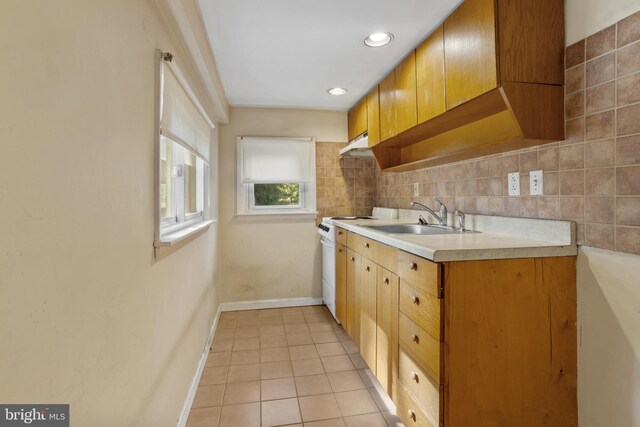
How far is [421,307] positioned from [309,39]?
1.76 m

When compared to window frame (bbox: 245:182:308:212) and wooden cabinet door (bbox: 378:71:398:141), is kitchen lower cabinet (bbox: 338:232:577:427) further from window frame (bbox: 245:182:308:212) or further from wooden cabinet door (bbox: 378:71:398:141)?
window frame (bbox: 245:182:308:212)

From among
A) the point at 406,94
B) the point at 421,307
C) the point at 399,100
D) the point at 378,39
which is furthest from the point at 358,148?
the point at 421,307

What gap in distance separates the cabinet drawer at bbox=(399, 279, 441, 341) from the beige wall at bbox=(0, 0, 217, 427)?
1.11 m

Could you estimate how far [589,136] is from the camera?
128 centimetres

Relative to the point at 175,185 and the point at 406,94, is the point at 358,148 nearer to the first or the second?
the point at 406,94

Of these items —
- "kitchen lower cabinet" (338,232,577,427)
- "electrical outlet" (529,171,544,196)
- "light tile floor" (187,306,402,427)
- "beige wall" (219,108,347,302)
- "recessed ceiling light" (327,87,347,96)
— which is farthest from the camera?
"beige wall" (219,108,347,302)

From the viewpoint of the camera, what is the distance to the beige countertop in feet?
4.16

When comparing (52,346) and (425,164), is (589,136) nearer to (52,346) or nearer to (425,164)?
(425,164)

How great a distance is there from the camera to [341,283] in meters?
2.83

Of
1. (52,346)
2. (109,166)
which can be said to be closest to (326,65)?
(109,166)

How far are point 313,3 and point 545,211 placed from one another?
1.57 meters

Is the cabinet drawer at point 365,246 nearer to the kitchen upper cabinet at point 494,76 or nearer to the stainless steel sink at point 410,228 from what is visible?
the stainless steel sink at point 410,228

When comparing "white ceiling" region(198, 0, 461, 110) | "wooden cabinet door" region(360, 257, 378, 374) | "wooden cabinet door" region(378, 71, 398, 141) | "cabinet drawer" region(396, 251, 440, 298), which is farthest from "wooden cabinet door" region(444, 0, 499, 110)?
"wooden cabinet door" region(360, 257, 378, 374)

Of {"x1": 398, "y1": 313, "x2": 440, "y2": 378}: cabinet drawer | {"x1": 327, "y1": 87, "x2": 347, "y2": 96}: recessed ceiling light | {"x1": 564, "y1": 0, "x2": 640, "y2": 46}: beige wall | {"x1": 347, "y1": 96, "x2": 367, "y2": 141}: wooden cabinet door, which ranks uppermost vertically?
{"x1": 327, "y1": 87, "x2": 347, "y2": 96}: recessed ceiling light
